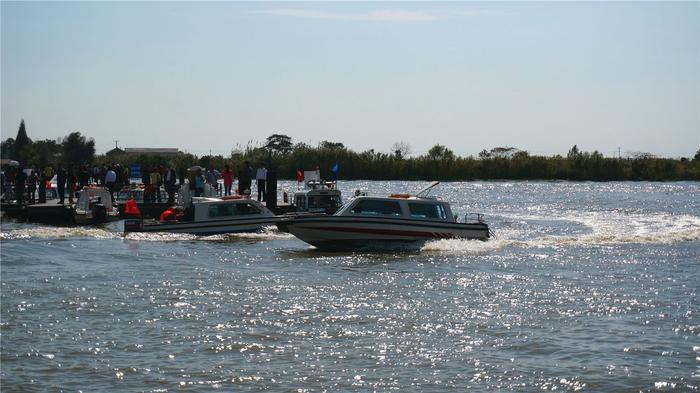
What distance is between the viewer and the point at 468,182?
98625 mm

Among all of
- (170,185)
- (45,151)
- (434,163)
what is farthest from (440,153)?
(170,185)

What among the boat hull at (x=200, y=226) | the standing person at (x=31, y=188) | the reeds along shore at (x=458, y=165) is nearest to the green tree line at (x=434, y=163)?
the reeds along shore at (x=458, y=165)

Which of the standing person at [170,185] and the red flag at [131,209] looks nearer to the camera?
the red flag at [131,209]

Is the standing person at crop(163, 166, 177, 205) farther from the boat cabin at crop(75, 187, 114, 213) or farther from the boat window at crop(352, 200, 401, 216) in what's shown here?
the boat window at crop(352, 200, 401, 216)

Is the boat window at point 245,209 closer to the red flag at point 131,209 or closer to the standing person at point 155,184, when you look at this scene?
the red flag at point 131,209

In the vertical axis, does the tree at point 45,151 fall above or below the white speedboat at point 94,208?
above

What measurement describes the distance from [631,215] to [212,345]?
38015 mm

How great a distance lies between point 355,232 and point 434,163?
7016 centimetres

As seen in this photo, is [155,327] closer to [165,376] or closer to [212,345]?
[212,345]

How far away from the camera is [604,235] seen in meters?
34.5

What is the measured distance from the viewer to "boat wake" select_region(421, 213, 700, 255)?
29.3 metres

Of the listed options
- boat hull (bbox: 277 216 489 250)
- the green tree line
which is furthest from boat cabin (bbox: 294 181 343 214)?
the green tree line

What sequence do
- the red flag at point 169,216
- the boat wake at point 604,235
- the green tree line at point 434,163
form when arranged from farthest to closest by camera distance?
the green tree line at point 434,163 → the red flag at point 169,216 → the boat wake at point 604,235

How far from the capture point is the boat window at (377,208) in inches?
1142
